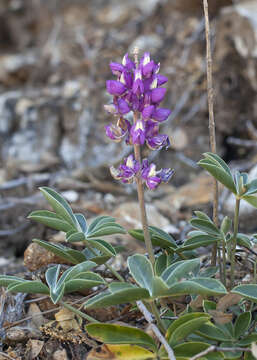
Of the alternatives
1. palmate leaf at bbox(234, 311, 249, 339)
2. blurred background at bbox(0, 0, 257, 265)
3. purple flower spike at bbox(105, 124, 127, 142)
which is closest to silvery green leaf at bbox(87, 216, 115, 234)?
purple flower spike at bbox(105, 124, 127, 142)

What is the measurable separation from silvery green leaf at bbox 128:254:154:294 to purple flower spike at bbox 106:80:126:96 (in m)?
0.52

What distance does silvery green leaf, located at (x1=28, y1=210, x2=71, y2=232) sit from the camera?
5.19 feet

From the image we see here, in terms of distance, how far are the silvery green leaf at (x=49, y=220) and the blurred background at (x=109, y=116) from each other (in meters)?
0.99

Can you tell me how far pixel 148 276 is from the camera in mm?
1396

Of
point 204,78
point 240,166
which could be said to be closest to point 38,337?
point 240,166

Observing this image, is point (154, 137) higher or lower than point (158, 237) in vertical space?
higher

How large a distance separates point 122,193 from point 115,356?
212 centimetres

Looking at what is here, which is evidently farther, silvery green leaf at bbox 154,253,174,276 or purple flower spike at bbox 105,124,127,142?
silvery green leaf at bbox 154,253,174,276

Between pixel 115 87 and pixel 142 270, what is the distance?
57 centimetres

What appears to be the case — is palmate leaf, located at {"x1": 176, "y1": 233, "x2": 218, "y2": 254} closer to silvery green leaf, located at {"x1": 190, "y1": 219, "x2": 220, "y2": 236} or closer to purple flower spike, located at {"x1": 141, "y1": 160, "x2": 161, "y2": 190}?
silvery green leaf, located at {"x1": 190, "y1": 219, "x2": 220, "y2": 236}

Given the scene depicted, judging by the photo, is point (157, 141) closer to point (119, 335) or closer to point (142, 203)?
point (142, 203)

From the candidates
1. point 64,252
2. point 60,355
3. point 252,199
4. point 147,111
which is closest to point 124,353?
point 60,355

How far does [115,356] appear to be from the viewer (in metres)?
1.40

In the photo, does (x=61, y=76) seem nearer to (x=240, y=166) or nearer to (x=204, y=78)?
(x=204, y=78)
